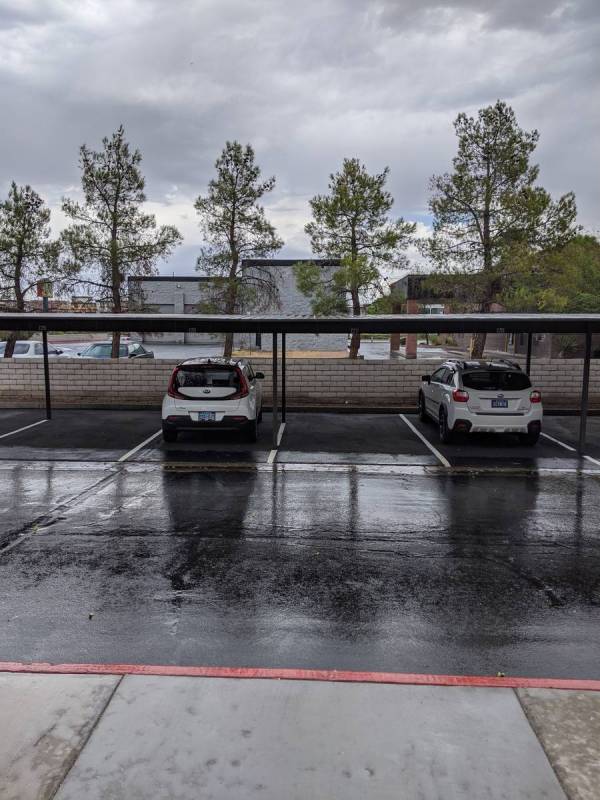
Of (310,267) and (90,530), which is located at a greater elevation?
(310,267)

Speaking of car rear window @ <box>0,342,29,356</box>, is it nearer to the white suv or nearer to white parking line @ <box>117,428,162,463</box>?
white parking line @ <box>117,428,162,463</box>

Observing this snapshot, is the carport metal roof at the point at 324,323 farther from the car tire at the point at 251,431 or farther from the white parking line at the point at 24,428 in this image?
the white parking line at the point at 24,428

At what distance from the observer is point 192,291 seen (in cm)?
4762

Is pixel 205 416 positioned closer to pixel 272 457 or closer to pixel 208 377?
pixel 208 377

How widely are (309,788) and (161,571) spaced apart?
3412 mm

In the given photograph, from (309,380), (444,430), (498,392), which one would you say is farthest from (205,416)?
(309,380)

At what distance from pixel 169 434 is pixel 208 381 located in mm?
1562

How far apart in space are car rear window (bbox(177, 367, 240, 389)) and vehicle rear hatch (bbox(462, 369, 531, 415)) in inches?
183

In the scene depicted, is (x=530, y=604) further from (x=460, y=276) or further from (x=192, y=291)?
(x=192, y=291)

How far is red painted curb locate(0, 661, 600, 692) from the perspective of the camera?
14.0 feet

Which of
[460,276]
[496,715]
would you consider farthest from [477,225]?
[496,715]

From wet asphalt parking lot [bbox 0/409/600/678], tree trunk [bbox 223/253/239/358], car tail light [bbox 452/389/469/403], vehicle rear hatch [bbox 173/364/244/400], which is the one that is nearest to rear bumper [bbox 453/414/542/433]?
car tail light [bbox 452/389/469/403]

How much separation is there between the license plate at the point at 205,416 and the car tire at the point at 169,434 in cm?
87

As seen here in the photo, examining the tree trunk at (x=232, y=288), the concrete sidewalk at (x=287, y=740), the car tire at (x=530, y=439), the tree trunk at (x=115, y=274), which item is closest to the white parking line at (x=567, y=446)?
the car tire at (x=530, y=439)
